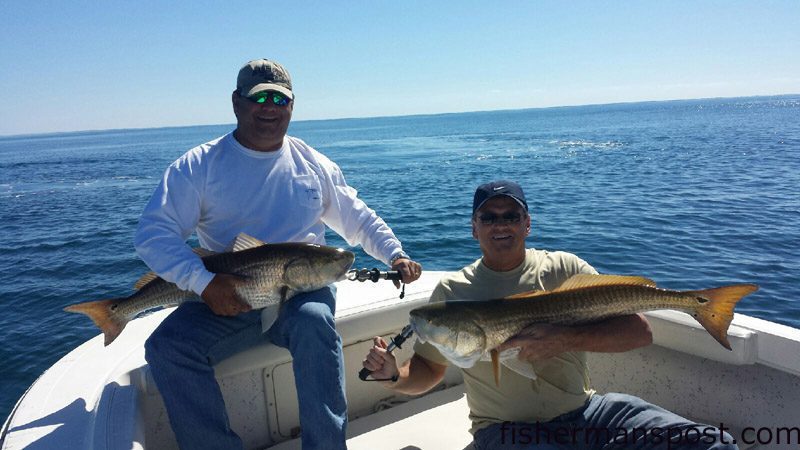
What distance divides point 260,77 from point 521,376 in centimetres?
232

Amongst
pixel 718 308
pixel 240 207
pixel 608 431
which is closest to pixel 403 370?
pixel 608 431

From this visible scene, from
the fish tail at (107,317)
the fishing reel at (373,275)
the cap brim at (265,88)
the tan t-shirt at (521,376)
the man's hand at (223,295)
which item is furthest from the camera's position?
the fishing reel at (373,275)

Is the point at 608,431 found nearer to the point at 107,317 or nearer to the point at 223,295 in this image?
the point at 223,295

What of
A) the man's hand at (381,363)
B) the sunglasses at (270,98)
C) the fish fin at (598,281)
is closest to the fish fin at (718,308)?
the fish fin at (598,281)

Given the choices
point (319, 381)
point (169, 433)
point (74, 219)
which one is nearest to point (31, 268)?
point (74, 219)

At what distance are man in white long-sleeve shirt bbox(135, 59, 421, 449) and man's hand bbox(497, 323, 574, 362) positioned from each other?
1.00 meters

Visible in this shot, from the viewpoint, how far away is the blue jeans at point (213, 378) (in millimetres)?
2863

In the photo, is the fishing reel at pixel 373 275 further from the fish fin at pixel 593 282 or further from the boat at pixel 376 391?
the fish fin at pixel 593 282

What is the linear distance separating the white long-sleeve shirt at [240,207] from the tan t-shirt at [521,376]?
0.81 meters

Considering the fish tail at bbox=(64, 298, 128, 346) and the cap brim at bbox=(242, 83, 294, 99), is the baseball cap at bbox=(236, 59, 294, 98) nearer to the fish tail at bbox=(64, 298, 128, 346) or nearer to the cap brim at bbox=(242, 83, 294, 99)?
the cap brim at bbox=(242, 83, 294, 99)

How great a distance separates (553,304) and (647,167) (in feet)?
88.6

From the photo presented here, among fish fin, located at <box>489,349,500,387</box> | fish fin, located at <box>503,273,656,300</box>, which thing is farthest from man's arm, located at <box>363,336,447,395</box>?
fish fin, located at <box>503,273,656,300</box>

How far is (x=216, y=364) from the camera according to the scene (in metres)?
3.23

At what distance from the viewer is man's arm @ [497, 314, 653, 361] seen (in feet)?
8.52
